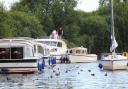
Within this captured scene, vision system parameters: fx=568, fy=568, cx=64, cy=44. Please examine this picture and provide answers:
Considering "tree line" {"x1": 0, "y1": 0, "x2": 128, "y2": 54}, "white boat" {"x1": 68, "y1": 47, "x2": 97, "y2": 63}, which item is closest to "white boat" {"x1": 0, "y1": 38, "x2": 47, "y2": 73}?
"white boat" {"x1": 68, "y1": 47, "x2": 97, "y2": 63}

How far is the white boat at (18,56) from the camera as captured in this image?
51031mm

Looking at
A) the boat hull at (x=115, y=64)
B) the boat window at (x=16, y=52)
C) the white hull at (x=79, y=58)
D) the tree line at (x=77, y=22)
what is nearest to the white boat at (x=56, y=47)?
the white hull at (x=79, y=58)

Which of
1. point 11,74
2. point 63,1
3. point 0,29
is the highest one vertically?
point 63,1

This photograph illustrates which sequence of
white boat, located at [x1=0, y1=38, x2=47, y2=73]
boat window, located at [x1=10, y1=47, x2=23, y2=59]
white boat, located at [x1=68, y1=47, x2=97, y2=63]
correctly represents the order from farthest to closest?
1. white boat, located at [x1=68, y1=47, x2=97, y2=63]
2. boat window, located at [x1=10, y1=47, x2=23, y2=59]
3. white boat, located at [x1=0, y1=38, x2=47, y2=73]

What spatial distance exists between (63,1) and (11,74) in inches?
2901

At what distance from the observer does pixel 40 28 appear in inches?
4237

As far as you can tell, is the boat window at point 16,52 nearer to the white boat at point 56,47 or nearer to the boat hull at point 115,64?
the boat hull at point 115,64

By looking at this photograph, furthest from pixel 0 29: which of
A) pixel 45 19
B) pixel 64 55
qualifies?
pixel 45 19

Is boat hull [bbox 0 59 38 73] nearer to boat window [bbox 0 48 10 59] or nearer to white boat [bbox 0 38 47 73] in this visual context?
white boat [bbox 0 38 47 73]

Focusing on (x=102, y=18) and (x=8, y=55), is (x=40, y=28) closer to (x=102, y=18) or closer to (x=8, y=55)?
(x=102, y=18)

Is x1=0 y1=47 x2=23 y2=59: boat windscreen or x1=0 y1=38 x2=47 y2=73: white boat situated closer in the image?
x1=0 y1=38 x2=47 y2=73: white boat

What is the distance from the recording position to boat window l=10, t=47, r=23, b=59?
53.1m

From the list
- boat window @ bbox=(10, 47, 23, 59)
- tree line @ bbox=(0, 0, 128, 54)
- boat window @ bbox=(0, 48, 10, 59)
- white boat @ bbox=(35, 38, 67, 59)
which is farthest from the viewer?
tree line @ bbox=(0, 0, 128, 54)

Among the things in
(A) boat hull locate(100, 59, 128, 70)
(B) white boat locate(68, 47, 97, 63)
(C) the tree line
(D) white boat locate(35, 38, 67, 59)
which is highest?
(C) the tree line
